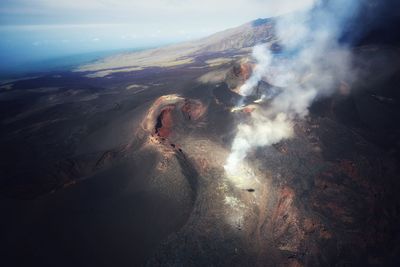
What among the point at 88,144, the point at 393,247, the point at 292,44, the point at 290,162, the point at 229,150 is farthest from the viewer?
the point at 292,44

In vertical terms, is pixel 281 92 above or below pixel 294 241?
above

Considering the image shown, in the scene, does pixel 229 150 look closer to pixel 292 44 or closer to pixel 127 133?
pixel 127 133

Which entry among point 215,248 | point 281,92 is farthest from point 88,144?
point 281,92

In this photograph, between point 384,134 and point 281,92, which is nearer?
point 384,134

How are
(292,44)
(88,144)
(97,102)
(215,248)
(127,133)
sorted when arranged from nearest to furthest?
(215,248) < (127,133) < (88,144) < (292,44) < (97,102)
